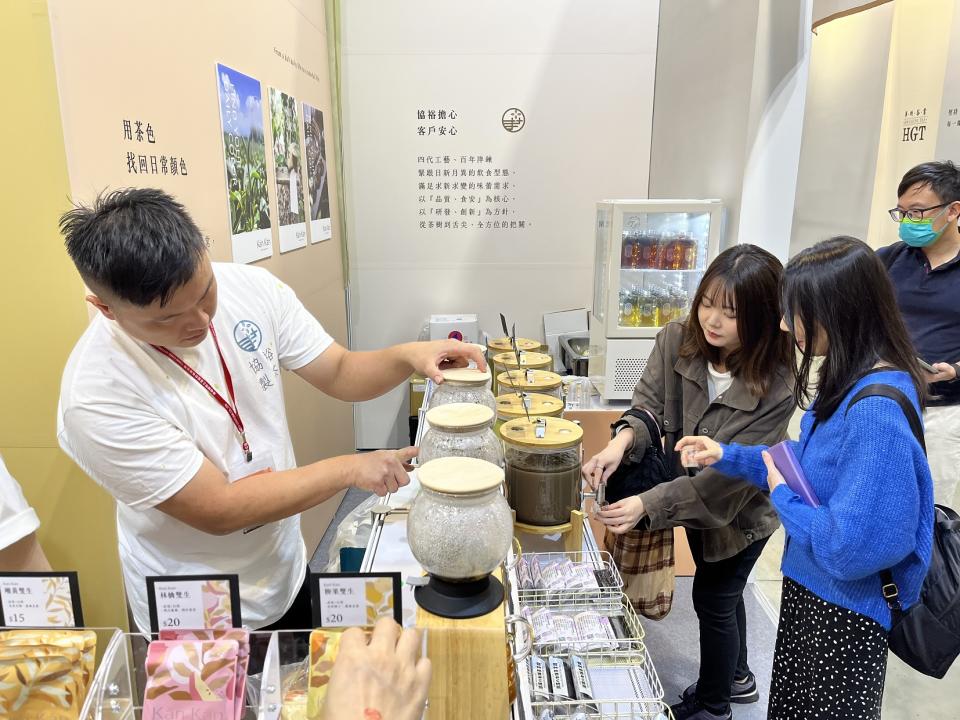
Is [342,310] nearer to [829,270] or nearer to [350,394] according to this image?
[350,394]

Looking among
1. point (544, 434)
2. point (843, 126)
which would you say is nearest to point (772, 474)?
point (544, 434)

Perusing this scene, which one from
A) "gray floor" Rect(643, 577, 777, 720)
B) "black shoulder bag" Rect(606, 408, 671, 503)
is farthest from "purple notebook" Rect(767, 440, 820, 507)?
"gray floor" Rect(643, 577, 777, 720)

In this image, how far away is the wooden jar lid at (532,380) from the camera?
1.97 meters

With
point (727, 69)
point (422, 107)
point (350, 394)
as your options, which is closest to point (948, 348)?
point (727, 69)

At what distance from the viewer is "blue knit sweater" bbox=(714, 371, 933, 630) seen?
126 centimetres

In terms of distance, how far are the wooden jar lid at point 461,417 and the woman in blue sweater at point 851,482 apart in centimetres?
75

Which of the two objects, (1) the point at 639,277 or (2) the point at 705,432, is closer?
(2) the point at 705,432

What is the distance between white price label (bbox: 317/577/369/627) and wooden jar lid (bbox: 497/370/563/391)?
114cm

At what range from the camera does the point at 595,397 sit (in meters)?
3.46

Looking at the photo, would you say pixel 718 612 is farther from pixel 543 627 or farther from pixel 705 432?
pixel 543 627

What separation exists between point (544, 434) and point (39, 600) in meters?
1.01

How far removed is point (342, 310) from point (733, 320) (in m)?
3.04

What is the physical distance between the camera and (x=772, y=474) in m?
1.49

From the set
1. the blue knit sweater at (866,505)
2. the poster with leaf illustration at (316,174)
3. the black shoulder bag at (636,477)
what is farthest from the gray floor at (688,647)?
the poster with leaf illustration at (316,174)
